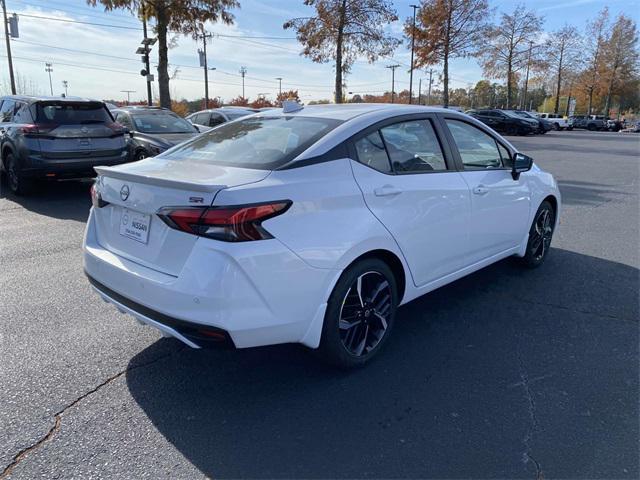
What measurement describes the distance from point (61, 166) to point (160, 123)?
308 centimetres

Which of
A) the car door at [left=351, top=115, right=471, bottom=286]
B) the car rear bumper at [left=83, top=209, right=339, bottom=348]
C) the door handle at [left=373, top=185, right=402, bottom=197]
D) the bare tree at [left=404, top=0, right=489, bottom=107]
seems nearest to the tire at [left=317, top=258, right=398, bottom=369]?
the car rear bumper at [left=83, top=209, right=339, bottom=348]

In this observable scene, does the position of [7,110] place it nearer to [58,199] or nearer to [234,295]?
[58,199]

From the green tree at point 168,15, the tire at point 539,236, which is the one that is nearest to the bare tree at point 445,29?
the green tree at point 168,15

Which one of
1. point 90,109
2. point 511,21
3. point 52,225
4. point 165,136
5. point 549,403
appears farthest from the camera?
point 511,21

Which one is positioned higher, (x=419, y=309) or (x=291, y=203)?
(x=291, y=203)

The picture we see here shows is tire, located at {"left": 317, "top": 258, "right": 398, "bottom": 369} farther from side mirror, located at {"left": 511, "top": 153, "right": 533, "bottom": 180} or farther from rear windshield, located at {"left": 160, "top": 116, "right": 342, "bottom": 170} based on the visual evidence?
side mirror, located at {"left": 511, "top": 153, "right": 533, "bottom": 180}

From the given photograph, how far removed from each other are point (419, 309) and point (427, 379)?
113 centimetres

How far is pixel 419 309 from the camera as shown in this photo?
4.14m

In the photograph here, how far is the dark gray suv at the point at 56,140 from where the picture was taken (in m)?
7.96

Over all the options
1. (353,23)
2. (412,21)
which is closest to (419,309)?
(353,23)

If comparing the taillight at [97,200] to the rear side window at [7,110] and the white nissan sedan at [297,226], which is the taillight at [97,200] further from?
the rear side window at [7,110]

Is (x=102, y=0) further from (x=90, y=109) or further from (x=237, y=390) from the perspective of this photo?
(x=237, y=390)

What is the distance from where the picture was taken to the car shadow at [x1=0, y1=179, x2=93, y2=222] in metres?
7.46

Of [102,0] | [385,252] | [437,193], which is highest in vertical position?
[102,0]
